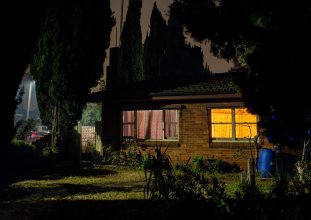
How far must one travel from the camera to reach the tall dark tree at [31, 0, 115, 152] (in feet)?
55.6

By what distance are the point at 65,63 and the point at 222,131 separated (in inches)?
309

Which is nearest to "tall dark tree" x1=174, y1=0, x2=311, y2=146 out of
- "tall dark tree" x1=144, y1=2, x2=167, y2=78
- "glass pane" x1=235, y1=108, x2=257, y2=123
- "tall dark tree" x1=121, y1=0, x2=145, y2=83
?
"glass pane" x1=235, y1=108, x2=257, y2=123

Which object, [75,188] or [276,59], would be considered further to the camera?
[75,188]

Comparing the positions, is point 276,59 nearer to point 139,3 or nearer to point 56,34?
point 56,34

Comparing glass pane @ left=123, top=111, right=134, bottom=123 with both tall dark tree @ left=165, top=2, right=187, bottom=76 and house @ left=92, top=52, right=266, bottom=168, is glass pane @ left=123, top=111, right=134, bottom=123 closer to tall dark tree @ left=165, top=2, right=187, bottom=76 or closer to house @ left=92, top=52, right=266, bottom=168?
house @ left=92, top=52, right=266, bottom=168

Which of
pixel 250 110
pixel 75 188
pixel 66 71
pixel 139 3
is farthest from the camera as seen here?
pixel 139 3

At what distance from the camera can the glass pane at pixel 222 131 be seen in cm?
1603

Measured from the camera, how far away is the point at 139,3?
110ft

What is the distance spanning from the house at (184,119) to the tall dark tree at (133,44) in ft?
46.7

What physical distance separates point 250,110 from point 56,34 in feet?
44.6

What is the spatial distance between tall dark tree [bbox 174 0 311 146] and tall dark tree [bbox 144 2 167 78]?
92.9 feet

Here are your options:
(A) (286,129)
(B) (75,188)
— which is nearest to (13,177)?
(B) (75,188)

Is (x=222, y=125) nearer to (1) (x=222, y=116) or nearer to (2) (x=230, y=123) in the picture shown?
(1) (x=222, y=116)

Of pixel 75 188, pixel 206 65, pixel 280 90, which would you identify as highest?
pixel 206 65
